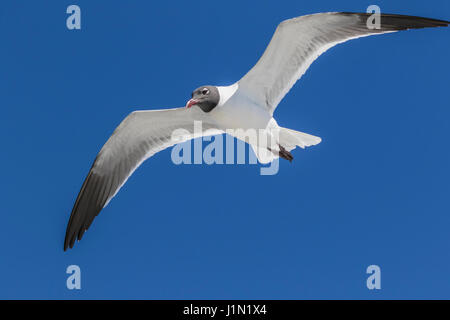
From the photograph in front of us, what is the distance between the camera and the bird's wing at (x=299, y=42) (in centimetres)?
621

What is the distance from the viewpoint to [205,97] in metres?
6.27

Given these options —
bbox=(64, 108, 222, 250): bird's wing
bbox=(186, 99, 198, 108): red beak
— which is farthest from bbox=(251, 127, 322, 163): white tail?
bbox=(186, 99, 198, 108): red beak

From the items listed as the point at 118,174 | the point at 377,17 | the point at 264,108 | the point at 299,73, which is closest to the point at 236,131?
the point at 264,108

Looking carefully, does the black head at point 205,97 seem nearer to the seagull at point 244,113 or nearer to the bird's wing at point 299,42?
the seagull at point 244,113

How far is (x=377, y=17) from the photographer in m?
6.34

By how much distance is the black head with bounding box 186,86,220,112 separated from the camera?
20.5 feet

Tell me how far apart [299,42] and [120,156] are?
2506mm

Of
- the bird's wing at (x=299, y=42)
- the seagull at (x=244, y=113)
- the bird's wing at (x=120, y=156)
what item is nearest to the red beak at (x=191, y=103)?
the seagull at (x=244, y=113)

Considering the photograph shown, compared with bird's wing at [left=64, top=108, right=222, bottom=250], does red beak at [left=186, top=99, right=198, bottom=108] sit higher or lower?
→ higher

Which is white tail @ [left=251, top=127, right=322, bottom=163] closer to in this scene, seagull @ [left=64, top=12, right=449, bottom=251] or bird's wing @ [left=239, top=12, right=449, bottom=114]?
seagull @ [left=64, top=12, right=449, bottom=251]

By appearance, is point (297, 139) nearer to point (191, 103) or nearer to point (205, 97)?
point (205, 97)

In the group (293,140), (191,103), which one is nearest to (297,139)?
(293,140)

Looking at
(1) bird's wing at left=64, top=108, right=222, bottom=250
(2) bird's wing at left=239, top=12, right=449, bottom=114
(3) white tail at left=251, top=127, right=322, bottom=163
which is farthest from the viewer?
(1) bird's wing at left=64, top=108, right=222, bottom=250

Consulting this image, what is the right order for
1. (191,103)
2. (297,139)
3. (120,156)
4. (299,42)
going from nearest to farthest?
(191,103), (299,42), (297,139), (120,156)
